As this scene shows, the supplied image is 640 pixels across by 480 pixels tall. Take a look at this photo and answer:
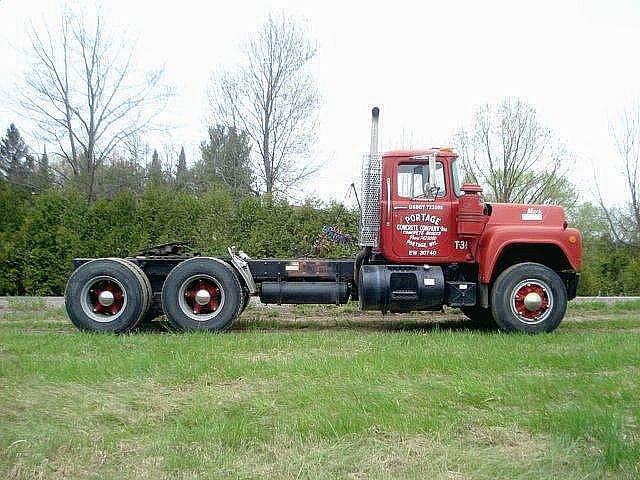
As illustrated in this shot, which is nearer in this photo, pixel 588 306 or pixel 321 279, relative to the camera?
pixel 321 279

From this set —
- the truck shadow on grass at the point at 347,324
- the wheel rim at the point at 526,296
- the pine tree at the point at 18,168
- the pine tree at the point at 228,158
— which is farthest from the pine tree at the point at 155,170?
the wheel rim at the point at 526,296

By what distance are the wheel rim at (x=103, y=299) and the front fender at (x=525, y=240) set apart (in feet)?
16.7

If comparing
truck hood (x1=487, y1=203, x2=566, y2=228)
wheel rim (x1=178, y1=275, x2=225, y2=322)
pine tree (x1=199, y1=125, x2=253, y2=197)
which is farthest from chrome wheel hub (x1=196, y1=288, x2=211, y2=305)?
pine tree (x1=199, y1=125, x2=253, y2=197)

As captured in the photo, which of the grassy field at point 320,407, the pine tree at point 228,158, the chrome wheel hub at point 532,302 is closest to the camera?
the grassy field at point 320,407

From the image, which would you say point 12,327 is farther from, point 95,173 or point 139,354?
point 95,173

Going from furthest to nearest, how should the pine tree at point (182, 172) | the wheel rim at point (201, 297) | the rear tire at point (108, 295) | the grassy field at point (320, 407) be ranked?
the pine tree at point (182, 172) → the wheel rim at point (201, 297) → the rear tire at point (108, 295) → the grassy field at point (320, 407)

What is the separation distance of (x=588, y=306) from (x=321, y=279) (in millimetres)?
6233

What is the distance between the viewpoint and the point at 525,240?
364 inches

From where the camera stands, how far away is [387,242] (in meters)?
9.59

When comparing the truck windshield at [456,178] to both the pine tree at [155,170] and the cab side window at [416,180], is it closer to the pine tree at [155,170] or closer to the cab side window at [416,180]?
the cab side window at [416,180]

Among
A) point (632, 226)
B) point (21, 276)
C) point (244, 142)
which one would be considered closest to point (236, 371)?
point (21, 276)

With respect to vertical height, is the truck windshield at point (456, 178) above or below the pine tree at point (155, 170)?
below

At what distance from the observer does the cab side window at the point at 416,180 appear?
375 inches

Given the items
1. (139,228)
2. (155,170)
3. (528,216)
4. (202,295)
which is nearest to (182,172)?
(155,170)
